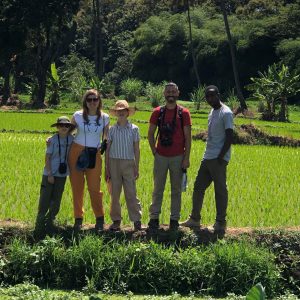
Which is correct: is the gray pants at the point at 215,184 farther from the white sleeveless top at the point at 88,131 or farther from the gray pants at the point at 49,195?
the gray pants at the point at 49,195

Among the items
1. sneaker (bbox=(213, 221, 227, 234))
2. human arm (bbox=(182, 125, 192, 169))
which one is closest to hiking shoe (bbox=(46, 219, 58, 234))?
human arm (bbox=(182, 125, 192, 169))

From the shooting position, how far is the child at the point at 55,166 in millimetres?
6648

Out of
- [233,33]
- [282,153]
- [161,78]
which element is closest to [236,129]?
[282,153]

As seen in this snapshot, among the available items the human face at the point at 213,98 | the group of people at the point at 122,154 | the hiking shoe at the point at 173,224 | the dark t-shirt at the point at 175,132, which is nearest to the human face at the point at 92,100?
the group of people at the point at 122,154

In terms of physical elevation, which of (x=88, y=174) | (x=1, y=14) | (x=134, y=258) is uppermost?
(x=1, y=14)

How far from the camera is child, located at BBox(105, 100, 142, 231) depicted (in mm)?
6656

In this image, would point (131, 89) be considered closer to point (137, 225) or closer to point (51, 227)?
point (137, 225)

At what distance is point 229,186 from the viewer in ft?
32.6

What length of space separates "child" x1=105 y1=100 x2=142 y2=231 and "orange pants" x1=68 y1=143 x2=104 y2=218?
5.4 inches

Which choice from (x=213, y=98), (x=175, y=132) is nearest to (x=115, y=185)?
(x=175, y=132)

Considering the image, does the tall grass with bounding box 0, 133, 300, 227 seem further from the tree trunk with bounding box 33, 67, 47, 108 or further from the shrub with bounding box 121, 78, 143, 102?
the shrub with bounding box 121, 78, 143, 102

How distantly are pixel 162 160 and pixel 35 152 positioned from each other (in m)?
7.25

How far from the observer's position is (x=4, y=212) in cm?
755

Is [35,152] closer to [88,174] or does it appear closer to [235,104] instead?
[88,174]
